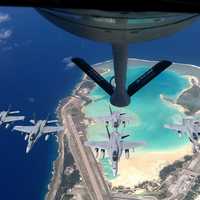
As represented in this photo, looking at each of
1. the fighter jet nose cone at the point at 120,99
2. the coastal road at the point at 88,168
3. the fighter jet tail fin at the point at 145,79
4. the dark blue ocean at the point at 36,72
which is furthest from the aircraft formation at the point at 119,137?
the fighter jet nose cone at the point at 120,99

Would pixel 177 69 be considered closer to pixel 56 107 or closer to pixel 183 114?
pixel 183 114

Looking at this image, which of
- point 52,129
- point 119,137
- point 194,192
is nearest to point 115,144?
point 119,137

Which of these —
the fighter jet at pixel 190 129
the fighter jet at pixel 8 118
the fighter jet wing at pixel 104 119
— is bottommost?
the fighter jet at pixel 190 129

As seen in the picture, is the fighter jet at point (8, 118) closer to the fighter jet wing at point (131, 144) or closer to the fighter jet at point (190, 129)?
the fighter jet wing at point (131, 144)

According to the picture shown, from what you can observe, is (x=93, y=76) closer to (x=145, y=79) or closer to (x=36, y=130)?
(x=145, y=79)

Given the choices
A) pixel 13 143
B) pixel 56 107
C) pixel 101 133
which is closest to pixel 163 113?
pixel 101 133

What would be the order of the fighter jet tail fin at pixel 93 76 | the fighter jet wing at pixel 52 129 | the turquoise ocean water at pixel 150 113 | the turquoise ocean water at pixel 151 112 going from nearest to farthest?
the fighter jet tail fin at pixel 93 76 → the turquoise ocean water at pixel 150 113 → the turquoise ocean water at pixel 151 112 → the fighter jet wing at pixel 52 129
